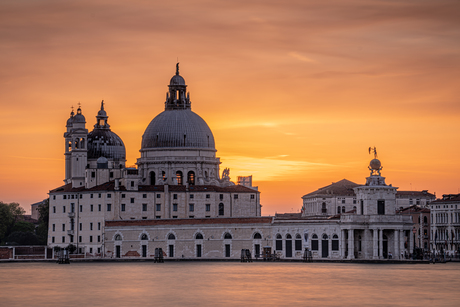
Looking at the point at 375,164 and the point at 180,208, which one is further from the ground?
Answer: the point at 375,164

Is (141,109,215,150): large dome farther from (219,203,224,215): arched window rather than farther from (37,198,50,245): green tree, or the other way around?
(37,198,50,245): green tree

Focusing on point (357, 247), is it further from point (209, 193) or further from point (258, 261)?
point (209, 193)

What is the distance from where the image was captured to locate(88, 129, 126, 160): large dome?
130 meters

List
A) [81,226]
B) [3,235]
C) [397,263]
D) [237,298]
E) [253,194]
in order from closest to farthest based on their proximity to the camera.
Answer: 1. [237,298]
2. [397,263]
3. [81,226]
4. [253,194]
5. [3,235]

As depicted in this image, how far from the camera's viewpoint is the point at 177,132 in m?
130

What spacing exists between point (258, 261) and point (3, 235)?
4811 cm

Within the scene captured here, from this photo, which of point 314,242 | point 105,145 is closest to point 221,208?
point 105,145

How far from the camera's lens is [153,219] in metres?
114

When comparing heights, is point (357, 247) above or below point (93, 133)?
below

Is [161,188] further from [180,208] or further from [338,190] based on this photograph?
[338,190]

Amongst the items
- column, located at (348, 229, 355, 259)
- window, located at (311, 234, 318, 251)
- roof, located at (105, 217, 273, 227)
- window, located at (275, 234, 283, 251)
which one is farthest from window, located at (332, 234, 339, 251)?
roof, located at (105, 217, 273, 227)

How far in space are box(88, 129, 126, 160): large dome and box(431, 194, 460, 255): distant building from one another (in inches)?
1558

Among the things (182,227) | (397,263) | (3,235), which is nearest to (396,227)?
(397,263)

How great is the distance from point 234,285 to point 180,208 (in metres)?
47.8
